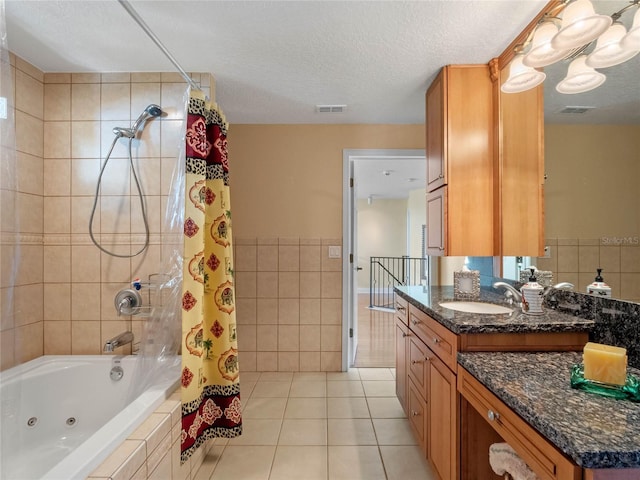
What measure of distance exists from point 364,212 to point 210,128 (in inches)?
242

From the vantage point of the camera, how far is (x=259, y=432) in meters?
1.89

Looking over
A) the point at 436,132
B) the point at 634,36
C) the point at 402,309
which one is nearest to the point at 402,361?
the point at 402,309

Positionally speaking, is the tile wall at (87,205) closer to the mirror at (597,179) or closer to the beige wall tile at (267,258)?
the beige wall tile at (267,258)

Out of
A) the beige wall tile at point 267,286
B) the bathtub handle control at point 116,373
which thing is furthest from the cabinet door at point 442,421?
the bathtub handle control at point 116,373

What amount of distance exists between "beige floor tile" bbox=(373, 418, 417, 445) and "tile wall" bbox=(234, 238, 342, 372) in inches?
31.1

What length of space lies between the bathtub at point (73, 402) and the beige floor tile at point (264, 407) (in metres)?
0.79

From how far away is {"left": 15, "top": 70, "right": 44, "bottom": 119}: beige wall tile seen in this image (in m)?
1.76

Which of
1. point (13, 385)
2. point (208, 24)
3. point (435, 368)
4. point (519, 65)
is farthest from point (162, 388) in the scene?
point (519, 65)

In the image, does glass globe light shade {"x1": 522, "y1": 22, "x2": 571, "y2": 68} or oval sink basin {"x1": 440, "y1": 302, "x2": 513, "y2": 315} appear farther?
oval sink basin {"x1": 440, "y1": 302, "x2": 513, "y2": 315}

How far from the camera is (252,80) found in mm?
2021

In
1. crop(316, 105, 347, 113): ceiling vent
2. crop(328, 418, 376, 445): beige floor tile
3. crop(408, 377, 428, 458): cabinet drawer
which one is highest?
crop(316, 105, 347, 113): ceiling vent

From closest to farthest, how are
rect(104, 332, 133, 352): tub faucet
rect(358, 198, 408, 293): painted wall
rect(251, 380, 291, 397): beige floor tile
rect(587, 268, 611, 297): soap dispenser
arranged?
1. rect(587, 268, 611, 297): soap dispenser
2. rect(104, 332, 133, 352): tub faucet
3. rect(251, 380, 291, 397): beige floor tile
4. rect(358, 198, 408, 293): painted wall

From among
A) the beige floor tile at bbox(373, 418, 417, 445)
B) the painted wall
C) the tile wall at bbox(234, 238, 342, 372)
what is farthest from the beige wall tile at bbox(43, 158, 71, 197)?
the painted wall

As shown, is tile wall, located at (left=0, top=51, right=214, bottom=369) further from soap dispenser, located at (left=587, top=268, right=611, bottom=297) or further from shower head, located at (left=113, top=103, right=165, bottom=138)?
soap dispenser, located at (left=587, top=268, right=611, bottom=297)
